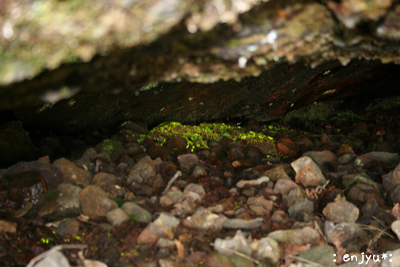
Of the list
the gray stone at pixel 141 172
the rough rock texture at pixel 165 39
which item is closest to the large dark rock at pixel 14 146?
the gray stone at pixel 141 172

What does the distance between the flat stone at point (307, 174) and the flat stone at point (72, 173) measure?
1843mm

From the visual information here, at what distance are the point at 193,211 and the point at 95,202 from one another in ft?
2.25

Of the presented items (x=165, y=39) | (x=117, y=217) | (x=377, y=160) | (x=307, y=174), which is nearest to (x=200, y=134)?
(x=307, y=174)

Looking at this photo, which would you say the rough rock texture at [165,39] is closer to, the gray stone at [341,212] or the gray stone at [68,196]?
the gray stone at [68,196]

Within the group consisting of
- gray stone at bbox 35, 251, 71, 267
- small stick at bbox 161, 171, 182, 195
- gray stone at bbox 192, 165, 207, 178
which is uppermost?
gray stone at bbox 35, 251, 71, 267

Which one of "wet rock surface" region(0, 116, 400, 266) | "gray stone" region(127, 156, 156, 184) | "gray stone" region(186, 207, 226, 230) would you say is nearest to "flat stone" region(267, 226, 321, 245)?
"wet rock surface" region(0, 116, 400, 266)

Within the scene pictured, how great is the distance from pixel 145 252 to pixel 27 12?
4.43 feet

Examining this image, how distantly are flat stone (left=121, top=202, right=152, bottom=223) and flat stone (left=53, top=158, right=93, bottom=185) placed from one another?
0.57 m

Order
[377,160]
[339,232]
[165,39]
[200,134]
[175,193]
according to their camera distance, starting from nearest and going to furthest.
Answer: [165,39] < [339,232] < [175,193] < [377,160] < [200,134]

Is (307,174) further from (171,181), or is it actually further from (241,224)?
(171,181)

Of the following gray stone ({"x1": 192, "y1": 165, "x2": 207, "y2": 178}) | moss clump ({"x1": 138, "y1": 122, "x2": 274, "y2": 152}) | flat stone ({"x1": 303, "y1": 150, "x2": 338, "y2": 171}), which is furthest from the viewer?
moss clump ({"x1": 138, "y1": 122, "x2": 274, "y2": 152})

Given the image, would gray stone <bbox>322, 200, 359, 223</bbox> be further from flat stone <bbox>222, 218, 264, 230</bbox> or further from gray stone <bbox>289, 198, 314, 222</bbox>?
flat stone <bbox>222, 218, 264, 230</bbox>

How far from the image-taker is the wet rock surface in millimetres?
1736

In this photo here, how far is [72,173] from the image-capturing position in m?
2.42
